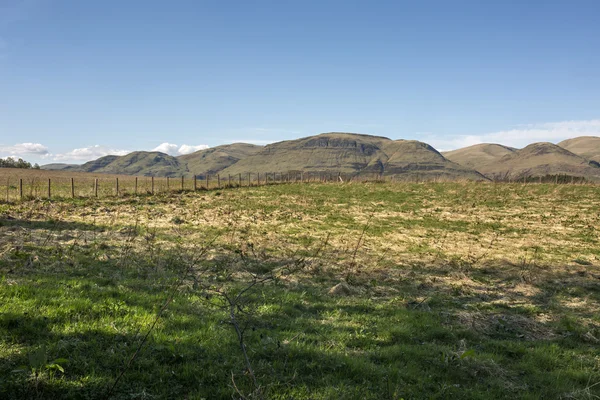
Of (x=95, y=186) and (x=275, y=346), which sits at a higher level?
(x=95, y=186)

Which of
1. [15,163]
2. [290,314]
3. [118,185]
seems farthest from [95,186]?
[15,163]

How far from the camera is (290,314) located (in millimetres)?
8336

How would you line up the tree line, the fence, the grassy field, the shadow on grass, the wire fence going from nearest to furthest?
the shadow on grass < the grassy field < the fence < the wire fence < the tree line

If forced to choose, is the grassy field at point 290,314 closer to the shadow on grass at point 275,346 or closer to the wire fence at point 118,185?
the shadow on grass at point 275,346

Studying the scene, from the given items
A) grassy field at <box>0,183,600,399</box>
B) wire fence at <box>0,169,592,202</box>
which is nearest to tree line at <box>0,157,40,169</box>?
wire fence at <box>0,169,592,202</box>

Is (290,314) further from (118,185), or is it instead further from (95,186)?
(118,185)

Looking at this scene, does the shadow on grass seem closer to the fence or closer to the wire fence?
the fence

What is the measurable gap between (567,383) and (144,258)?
12.1m

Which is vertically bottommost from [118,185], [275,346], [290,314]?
[290,314]

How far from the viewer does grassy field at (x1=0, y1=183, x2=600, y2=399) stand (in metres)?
→ 5.26

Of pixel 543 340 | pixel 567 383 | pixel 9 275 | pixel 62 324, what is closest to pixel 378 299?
pixel 543 340

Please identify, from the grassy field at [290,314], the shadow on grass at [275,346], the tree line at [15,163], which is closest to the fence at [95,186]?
the grassy field at [290,314]

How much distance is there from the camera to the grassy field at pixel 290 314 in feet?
17.3

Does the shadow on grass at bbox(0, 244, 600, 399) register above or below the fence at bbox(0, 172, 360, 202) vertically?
below
